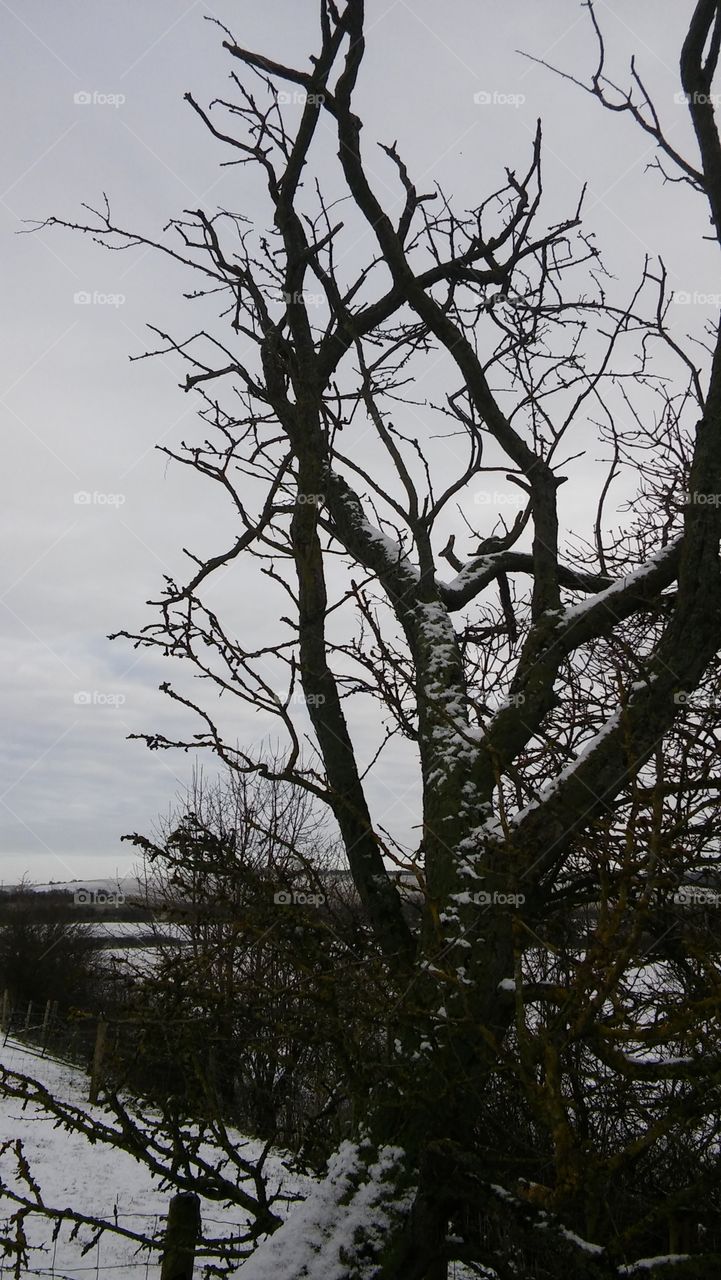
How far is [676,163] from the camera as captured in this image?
141 inches

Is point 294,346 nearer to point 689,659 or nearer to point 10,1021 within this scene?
point 689,659

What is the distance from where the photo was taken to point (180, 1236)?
310 cm

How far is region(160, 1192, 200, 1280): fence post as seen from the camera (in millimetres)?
3057

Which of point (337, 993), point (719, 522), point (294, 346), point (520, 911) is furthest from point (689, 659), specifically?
point (294, 346)

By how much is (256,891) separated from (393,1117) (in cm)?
86

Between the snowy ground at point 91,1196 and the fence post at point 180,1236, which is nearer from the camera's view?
the fence post at point 180,1236

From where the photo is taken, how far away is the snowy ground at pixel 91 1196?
7820 millimetres

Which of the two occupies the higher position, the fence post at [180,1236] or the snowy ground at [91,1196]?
the fence post at [180,1236]

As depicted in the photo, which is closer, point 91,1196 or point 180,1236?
point 180,1236

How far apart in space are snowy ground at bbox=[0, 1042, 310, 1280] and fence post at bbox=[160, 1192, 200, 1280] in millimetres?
4057

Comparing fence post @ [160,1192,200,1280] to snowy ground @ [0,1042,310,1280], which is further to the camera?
snowy ground @ [0,1042,310,1280]

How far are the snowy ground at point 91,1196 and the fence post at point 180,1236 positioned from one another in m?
4.06

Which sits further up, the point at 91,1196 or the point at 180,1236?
the point at 180,1236

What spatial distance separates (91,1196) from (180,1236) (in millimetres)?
10058
